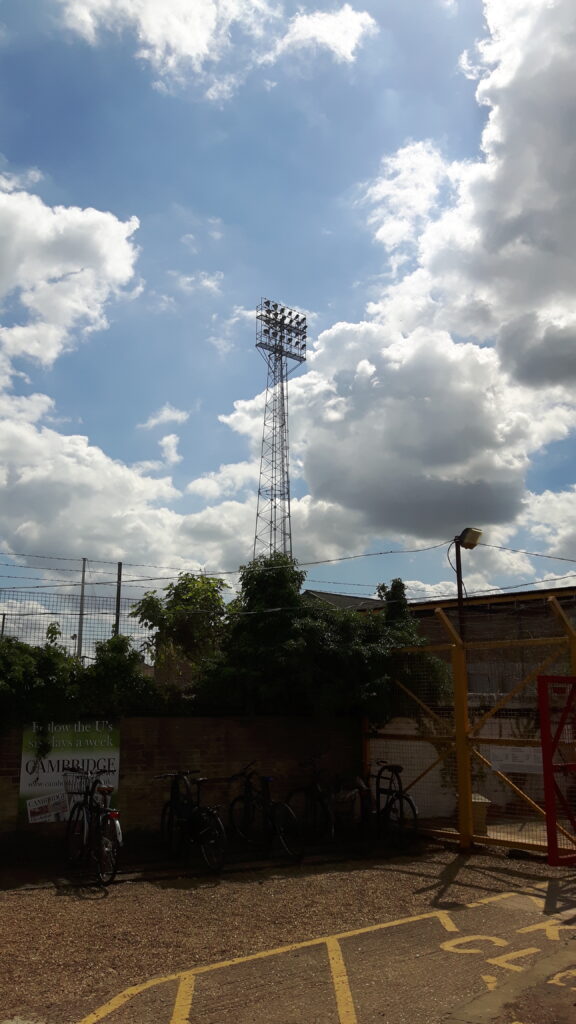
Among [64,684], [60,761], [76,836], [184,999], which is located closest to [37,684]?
[64,684]

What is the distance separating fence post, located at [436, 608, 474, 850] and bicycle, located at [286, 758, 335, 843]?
5.90 feet

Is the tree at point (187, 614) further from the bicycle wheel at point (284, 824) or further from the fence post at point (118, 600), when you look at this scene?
the bicycle wheel at point (284, 824)

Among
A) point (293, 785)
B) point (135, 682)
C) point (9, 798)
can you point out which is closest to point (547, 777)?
point (293, 785)

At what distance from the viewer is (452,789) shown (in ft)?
39.3

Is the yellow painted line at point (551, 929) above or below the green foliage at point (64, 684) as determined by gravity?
below

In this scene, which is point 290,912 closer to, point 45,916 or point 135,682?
point 45,916

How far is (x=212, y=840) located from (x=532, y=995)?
4.73 metres

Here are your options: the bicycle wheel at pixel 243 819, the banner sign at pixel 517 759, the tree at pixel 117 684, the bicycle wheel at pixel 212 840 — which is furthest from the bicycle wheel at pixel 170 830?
the banner sign at pixel 517 759

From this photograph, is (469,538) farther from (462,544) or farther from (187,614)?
(187,614)

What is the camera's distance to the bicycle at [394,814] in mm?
10945

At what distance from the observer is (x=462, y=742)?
35.6 feet

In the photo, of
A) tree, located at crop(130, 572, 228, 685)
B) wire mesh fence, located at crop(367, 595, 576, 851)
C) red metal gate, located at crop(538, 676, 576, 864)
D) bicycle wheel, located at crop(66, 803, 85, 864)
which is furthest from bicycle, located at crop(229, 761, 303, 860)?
tree, located at crop(130, 572, 228, 685)

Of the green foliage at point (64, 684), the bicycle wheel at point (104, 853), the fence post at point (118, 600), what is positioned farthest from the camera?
the fence post at point (118, 600)

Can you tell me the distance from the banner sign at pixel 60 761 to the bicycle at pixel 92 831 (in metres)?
0.19
